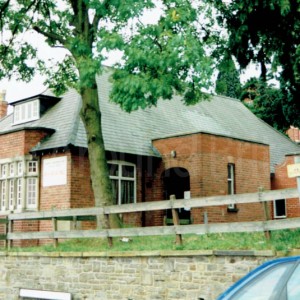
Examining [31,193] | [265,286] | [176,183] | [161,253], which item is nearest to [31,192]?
[31,193]

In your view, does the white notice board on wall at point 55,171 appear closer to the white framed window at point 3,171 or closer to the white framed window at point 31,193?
the white framed window at point 31,193

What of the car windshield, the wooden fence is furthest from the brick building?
the car windshield

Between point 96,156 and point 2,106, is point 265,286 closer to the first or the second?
point 96,156

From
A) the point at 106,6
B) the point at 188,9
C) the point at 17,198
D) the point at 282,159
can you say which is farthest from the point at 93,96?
the point at 282,159

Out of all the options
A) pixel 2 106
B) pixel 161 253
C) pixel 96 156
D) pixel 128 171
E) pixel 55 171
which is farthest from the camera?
pixel 2 106

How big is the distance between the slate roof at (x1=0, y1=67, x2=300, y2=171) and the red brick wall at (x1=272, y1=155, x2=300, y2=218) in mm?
603

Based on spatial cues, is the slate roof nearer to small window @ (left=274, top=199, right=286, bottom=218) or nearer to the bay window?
the bay window

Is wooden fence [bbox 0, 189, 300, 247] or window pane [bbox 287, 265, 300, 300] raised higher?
wooden fence [bbox 0, 189, 300, 247]

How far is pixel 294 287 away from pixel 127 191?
59.1 ft

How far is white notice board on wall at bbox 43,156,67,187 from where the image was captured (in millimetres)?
21766

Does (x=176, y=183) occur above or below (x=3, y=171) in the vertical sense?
below

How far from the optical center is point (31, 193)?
22422 mm

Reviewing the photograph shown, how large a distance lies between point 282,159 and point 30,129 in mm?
15370

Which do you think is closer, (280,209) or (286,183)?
(286,183)
